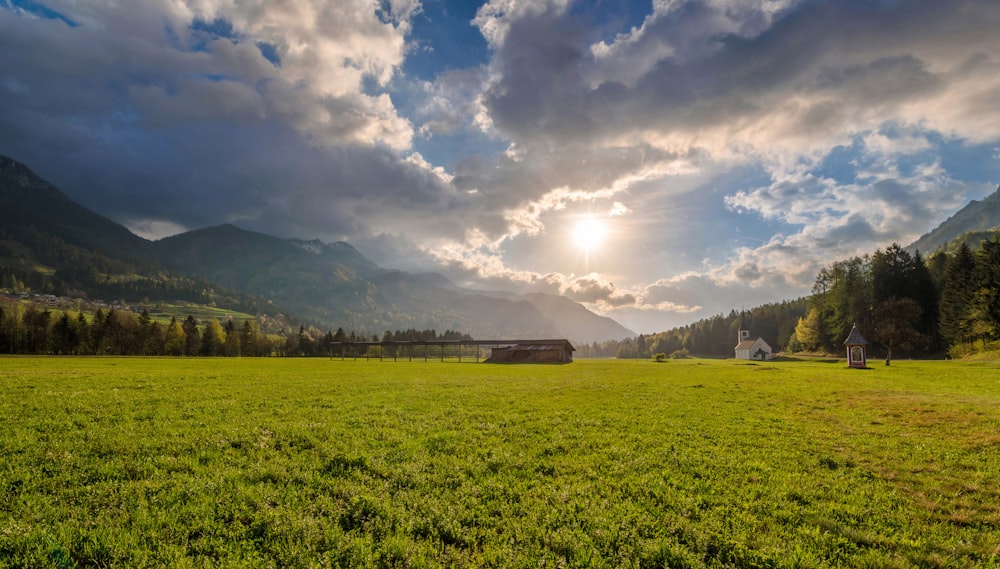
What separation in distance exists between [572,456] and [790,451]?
7609mm

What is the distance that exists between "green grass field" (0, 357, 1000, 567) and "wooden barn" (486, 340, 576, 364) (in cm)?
8845

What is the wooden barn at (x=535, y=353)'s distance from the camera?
350 ft

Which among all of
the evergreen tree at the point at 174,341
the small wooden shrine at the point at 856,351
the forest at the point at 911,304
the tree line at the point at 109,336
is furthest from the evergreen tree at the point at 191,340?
the forest at the point at 911,304

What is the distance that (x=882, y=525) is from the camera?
26.8ft

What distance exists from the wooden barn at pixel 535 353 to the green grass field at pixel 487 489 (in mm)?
88453

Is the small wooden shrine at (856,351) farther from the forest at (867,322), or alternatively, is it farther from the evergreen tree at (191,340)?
the evergreen tree at (191,340)

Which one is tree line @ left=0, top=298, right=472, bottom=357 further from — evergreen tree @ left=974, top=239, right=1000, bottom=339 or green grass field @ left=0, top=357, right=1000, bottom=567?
evergreen tree @ left=974, top=239, right=1000, bottom=339

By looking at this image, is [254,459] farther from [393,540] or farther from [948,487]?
[948,487]

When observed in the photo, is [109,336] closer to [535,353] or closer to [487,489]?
[535,353]

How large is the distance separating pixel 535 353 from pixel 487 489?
330 feet

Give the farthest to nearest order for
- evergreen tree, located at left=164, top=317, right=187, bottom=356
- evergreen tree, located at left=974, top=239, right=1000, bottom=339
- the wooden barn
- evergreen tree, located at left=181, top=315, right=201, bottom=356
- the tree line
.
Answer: evergreen tree, located at left=181, top=315, right=201, bottom=356 < evergreen tree, located at left=164, top=317, right=187, bottom=356 < the tree line < the wooden barn < evergreen tree, located at left=974, top=239, right=1000, bottom=339

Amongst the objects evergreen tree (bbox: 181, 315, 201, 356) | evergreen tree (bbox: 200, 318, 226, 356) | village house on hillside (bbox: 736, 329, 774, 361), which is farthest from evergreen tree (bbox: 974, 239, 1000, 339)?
evergreen tree (bbox: 181, 315, 201, 356)

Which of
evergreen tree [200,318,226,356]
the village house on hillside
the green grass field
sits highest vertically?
the green grass field

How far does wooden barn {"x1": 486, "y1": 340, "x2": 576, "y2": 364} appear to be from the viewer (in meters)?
107
